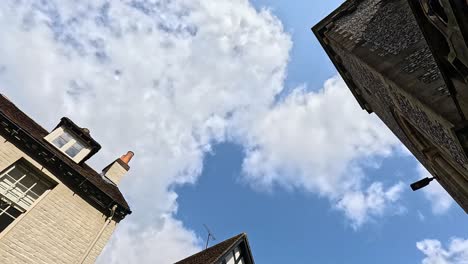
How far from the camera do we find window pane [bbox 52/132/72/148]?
1161cm

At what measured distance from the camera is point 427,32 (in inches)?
176

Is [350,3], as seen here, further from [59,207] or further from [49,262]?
[49,262]

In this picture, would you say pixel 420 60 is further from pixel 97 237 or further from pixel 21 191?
pixel 21 191

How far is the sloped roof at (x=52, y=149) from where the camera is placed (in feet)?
34.3

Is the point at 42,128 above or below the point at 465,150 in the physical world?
above

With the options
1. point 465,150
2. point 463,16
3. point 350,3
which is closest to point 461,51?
point 463,16

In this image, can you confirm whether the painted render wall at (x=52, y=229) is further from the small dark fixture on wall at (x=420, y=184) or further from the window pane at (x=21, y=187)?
the small dark fixture on wall at (x=420, y=184)

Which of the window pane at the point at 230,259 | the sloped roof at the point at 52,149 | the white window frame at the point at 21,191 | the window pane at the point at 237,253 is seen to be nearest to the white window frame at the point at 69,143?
the sloped roof at the point at 52,149

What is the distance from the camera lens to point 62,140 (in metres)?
11.9

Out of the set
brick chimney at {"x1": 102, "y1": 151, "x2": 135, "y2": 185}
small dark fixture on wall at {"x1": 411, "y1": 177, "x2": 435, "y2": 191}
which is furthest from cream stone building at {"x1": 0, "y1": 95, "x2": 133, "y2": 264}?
small dark fixture on wall at {"x1": 411, "y1": 177, "x2": 435, "y2": 191}

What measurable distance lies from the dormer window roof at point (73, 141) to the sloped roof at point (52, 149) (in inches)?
15.7

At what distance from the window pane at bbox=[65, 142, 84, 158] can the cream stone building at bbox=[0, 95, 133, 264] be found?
0.77 ft

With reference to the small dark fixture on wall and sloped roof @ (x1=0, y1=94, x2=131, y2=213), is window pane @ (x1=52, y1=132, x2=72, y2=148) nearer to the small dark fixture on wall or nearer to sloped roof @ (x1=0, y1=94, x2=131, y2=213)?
sloped roof @ (x1=0, y1=94, x2=131, y2=213)

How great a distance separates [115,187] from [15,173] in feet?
13.4
